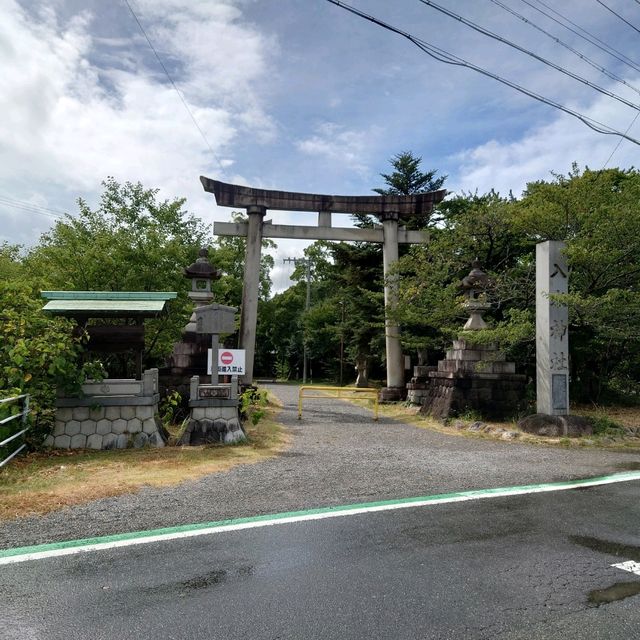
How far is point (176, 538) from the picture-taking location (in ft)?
13.2

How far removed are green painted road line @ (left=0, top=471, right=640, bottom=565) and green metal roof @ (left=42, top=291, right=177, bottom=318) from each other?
454cm

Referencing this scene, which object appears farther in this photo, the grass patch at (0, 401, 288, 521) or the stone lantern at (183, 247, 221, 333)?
the stone lantern at (183, 247, 221, 333)

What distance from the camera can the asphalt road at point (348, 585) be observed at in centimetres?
266

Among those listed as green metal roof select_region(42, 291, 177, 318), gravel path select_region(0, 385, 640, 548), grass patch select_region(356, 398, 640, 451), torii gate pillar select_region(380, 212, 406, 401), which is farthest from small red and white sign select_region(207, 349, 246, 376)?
torii gate pillar select_region(380, 212, 406, 401)

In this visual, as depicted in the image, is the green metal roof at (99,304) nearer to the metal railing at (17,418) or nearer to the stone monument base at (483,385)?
the metal railing at (17,418)

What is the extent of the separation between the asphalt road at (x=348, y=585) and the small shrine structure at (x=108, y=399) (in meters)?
4.17

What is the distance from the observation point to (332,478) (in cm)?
615

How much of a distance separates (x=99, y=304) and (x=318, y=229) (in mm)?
9459

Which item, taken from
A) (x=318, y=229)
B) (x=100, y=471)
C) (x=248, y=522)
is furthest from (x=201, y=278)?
(x=248, y=522)

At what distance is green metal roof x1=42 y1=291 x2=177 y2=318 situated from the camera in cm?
782

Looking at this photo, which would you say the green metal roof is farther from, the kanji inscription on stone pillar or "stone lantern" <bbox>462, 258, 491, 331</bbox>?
the kanji inscription on stone pillar

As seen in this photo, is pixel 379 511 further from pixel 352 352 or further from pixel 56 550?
pixel 352 352

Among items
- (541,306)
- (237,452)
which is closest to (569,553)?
(237,452)

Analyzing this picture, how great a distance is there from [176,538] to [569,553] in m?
2.99
